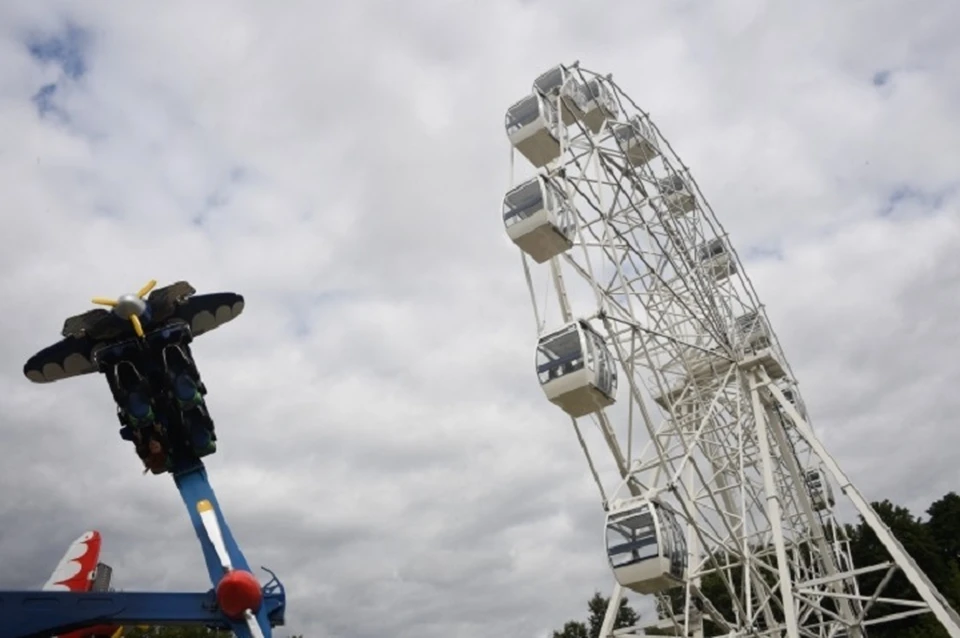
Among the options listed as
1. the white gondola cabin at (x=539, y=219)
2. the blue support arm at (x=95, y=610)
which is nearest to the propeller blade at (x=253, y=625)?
the blue support arm at (x=95, y=610)

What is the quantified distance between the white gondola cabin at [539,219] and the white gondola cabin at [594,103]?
479cm

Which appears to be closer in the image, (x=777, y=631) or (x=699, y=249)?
(x=777, y=631)

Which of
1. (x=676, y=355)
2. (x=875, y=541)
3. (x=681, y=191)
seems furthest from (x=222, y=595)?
(x=875, y=541)

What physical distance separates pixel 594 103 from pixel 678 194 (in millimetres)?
4162

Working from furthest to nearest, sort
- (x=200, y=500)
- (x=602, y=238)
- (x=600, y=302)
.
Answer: (x=602, y=238)
(x=600, y=302)
(x=200, y=500)

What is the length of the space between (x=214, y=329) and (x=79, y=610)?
473cm

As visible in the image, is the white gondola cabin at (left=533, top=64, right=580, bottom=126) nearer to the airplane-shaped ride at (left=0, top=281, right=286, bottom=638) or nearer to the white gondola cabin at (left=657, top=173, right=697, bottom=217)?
the white gondola cabin at (left=657, top=173, right=697, bottom=217)

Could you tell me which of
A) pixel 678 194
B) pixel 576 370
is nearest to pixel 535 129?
pixel 678 194

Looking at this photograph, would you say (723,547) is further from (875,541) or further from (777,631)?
(875,541)

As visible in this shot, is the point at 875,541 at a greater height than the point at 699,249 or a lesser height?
lesser

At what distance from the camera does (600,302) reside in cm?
1706

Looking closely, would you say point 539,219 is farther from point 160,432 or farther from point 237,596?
point 237,596

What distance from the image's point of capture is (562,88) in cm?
2183

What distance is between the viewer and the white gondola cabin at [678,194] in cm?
2456
